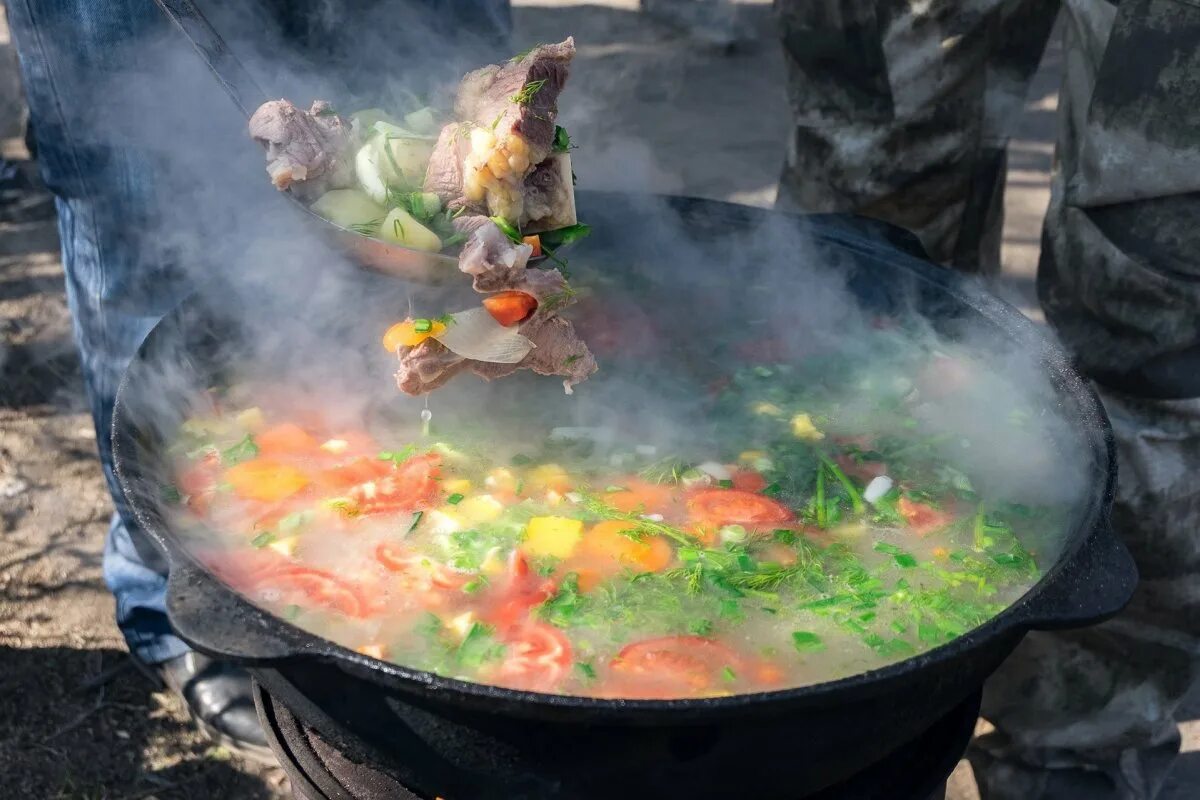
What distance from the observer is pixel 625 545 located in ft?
7.79

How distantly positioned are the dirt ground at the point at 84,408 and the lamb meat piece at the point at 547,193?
77.7 inches

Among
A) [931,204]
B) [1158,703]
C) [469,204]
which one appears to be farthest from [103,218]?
[1158,703]

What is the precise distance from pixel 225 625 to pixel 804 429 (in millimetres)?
1631

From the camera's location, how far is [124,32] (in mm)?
2922

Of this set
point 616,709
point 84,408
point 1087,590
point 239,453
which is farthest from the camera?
point 84,408

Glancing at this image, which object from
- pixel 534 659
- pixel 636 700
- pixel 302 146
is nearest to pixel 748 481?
pixel 534 659

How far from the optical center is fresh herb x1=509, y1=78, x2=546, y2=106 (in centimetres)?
225

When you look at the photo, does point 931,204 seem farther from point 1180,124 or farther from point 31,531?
point 31,531

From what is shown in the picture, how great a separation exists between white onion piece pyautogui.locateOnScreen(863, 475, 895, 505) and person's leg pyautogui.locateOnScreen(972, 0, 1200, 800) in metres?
0.80

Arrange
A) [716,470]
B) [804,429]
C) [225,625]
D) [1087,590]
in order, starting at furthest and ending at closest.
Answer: [804,429] → [716,470] → [1087,590] → [225,625]

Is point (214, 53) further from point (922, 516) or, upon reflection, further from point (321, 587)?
point (922, 516)

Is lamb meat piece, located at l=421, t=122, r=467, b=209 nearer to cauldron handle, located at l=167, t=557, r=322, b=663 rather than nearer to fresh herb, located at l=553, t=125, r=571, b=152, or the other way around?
fresh herb, located at l=553, t=125, r=571, b=152

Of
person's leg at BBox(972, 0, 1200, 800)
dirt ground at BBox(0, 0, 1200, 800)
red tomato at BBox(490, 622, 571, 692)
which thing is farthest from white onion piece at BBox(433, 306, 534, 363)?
dirt ground at BBox(0, 0, 1200, 800)

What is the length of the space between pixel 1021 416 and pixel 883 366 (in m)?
0.45
